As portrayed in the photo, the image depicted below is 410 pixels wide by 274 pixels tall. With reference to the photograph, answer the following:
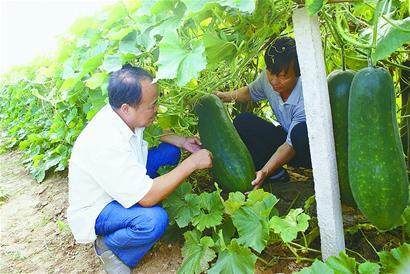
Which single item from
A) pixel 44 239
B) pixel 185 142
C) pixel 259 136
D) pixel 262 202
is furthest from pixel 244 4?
pixel 44 239

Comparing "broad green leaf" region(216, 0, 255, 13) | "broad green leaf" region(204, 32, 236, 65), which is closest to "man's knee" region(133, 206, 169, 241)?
"broad green leaf" region(204, 32, 236, 65)

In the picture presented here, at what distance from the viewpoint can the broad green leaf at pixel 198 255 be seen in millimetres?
2506

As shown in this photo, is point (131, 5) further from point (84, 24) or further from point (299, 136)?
point (299, 136)

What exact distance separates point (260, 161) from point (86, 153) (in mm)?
1450

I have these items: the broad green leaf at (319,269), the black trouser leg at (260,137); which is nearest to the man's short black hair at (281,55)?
the black trouser leg at (260,137)

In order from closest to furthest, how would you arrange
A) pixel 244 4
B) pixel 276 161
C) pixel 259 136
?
1. pixel 244 4
2. pixel 276 161
3. pixel 259 136

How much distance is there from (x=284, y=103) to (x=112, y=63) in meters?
1.34

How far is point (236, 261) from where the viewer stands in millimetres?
2340

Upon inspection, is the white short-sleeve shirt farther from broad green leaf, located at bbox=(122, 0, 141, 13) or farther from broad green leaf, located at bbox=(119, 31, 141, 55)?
broad green leaf, located at bbox=(122, 0, 141, 13)

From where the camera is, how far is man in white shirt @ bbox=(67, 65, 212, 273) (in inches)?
100

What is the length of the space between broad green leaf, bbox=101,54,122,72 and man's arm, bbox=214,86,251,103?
120 centimetres

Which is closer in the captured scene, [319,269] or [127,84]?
[319,269]

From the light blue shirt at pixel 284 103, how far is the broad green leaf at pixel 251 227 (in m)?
0.82

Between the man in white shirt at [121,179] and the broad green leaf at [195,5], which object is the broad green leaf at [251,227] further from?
the broad green leaf at [195,5]
